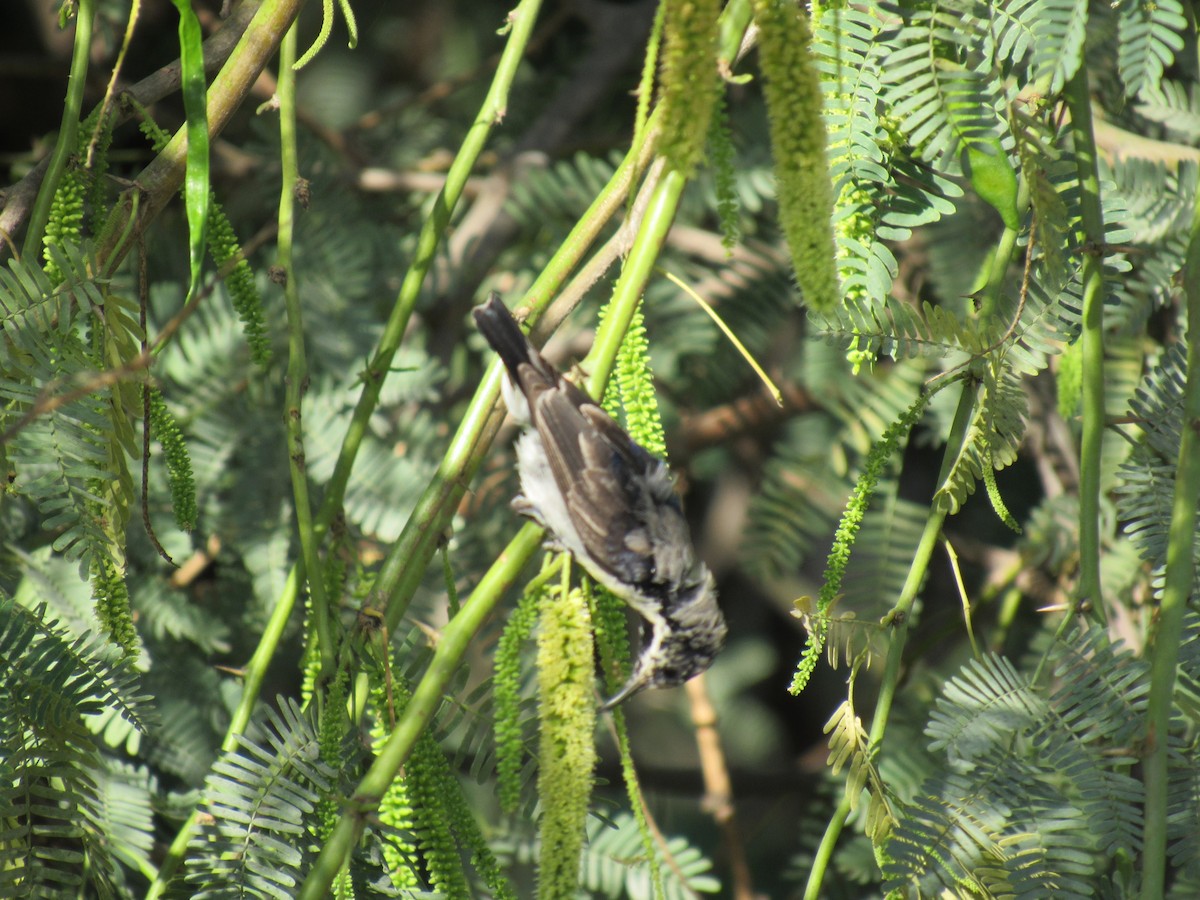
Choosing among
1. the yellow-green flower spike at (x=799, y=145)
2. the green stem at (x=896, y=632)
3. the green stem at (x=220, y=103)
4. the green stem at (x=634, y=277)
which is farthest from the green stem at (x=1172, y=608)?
the green stem at (x=220, y=103)

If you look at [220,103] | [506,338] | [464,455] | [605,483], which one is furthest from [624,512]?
[220,103]

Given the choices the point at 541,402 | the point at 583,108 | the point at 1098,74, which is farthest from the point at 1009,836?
the point at 583,108

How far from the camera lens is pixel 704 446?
3625 millimetres

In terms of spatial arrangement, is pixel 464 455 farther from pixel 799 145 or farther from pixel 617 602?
pixel 799 145

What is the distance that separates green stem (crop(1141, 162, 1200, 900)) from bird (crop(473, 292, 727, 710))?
0.87 m

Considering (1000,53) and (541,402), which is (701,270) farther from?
(1000,53)

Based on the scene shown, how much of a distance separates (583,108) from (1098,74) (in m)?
1.55

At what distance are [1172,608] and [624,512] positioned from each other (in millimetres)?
1016

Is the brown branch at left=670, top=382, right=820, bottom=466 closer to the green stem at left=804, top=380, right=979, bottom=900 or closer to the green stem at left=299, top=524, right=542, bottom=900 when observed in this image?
the green stem at left=804, top=380, right=979, bottom=900

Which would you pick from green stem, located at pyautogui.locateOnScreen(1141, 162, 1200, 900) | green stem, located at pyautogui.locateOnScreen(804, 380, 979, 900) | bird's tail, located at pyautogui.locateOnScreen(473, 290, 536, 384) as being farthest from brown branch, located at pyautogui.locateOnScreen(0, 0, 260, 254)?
green stem, located at pyautogui.locateOnScreen(1141, 162, 1200, 900)

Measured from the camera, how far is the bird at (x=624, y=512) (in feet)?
6.93

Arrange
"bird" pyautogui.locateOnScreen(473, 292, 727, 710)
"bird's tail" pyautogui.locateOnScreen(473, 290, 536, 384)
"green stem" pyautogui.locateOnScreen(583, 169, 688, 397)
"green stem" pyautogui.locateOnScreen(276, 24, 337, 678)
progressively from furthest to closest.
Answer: "bird" pyautogui.locateOnScreen(473, 292, 727, 710), "bird's tail" pyautogui.locateOnScreen(473, 290, 536, 384), "green stem" pyautogui.locateOnScreen(276, 24, 337, 678), "green stem" pyautogui.locateOnScreen(583, 169, 688, 397)

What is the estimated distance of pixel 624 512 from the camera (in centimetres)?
220

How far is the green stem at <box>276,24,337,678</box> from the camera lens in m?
1.53
